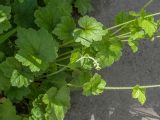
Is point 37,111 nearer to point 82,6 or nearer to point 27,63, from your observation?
point 27,63

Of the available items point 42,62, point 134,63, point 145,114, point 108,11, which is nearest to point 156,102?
point 145,114

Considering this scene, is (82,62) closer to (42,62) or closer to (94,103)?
(42,62)

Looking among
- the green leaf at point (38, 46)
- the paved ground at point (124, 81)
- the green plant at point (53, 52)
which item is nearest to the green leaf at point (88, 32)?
the green plant at point (53, 52)

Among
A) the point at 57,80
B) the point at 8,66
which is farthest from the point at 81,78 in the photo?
the point at 8,66

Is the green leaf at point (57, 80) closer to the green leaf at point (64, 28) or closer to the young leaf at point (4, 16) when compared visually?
the green leaf at point (64, 28)

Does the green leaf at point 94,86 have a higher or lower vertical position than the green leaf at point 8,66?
lower

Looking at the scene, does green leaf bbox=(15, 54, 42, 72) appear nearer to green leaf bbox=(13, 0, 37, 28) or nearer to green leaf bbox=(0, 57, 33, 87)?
green leaf bbox=(0, 57, 33, 87)
